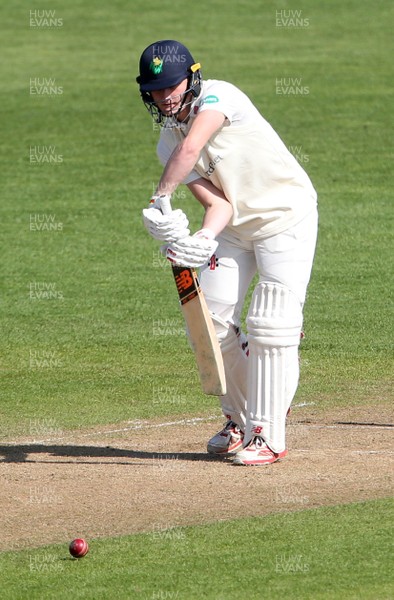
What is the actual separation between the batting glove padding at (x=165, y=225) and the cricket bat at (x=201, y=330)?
19 cm

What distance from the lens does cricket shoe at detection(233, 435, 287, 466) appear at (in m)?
8.55

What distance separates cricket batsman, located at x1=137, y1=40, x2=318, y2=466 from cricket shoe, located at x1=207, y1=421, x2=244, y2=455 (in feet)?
1.03

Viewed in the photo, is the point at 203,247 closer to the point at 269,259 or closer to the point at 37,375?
the point at 269,259

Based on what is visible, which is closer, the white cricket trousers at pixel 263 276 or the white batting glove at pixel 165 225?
the white batting glove at pixel 165 225

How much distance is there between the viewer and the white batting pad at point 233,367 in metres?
8.70

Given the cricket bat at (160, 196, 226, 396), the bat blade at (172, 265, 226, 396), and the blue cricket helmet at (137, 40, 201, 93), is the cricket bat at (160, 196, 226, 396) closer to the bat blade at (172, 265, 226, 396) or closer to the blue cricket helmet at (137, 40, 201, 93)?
the bat blade at (172, 265, 226, 396)

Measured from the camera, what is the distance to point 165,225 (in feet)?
26.5

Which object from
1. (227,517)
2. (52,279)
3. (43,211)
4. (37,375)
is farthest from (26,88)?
(227,517)

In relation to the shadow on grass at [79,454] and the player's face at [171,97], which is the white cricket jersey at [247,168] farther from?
the shadow on grass at [79,454]

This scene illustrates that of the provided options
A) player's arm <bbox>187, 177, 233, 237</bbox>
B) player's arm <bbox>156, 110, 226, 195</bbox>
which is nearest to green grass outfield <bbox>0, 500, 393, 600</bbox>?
player's arm <bbox>187, 177, 233, 237</bbox>

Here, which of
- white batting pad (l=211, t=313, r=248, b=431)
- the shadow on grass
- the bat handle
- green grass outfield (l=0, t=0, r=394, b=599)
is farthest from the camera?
the shadow on grass

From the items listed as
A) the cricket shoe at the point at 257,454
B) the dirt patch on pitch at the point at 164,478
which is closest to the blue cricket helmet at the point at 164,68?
the cricket shoe at the point at 257,454

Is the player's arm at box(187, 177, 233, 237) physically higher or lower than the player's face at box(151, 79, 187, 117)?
lower

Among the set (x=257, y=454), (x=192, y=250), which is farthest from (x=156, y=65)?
(x=257, y=454)
